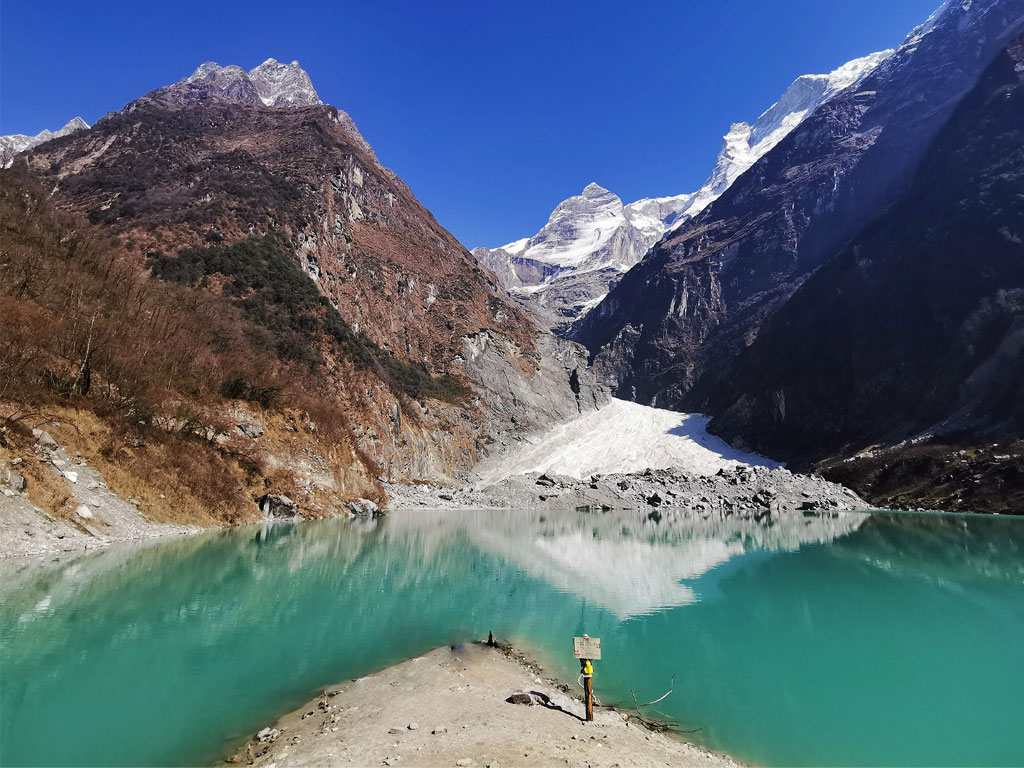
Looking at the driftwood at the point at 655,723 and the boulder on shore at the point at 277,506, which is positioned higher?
the driftwood at the point at 655,723

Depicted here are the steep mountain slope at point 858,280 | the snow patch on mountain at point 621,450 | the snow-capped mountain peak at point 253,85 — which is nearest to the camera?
the steep mountain slope at point 858,280

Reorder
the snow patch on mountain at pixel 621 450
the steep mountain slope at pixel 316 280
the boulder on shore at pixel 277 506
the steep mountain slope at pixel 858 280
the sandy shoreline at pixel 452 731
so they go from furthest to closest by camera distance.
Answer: the snow patch on mountain at pixel 621 450 < the steep mountain slope at pixel 858 280 < the steep mountain slope at pixel 316 280 < the boulder on shore at pixel 277 506 < the sandy shoreline at pixel 452 731

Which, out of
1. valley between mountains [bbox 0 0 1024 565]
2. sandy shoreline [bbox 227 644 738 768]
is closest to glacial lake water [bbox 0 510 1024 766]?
sandy shoreline [bbox 227 644 738 768]

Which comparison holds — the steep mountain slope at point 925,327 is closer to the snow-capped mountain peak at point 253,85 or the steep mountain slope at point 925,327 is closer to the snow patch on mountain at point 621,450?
the snow patch on mountain at point 621,450

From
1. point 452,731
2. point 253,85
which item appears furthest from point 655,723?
point 253,85

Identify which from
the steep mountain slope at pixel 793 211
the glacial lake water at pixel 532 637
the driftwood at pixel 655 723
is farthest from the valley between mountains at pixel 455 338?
the driftwood at pixel 655 723

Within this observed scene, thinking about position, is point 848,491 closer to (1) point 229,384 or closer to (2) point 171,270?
(1) point 229,384

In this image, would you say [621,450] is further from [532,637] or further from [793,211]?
[793,211]
